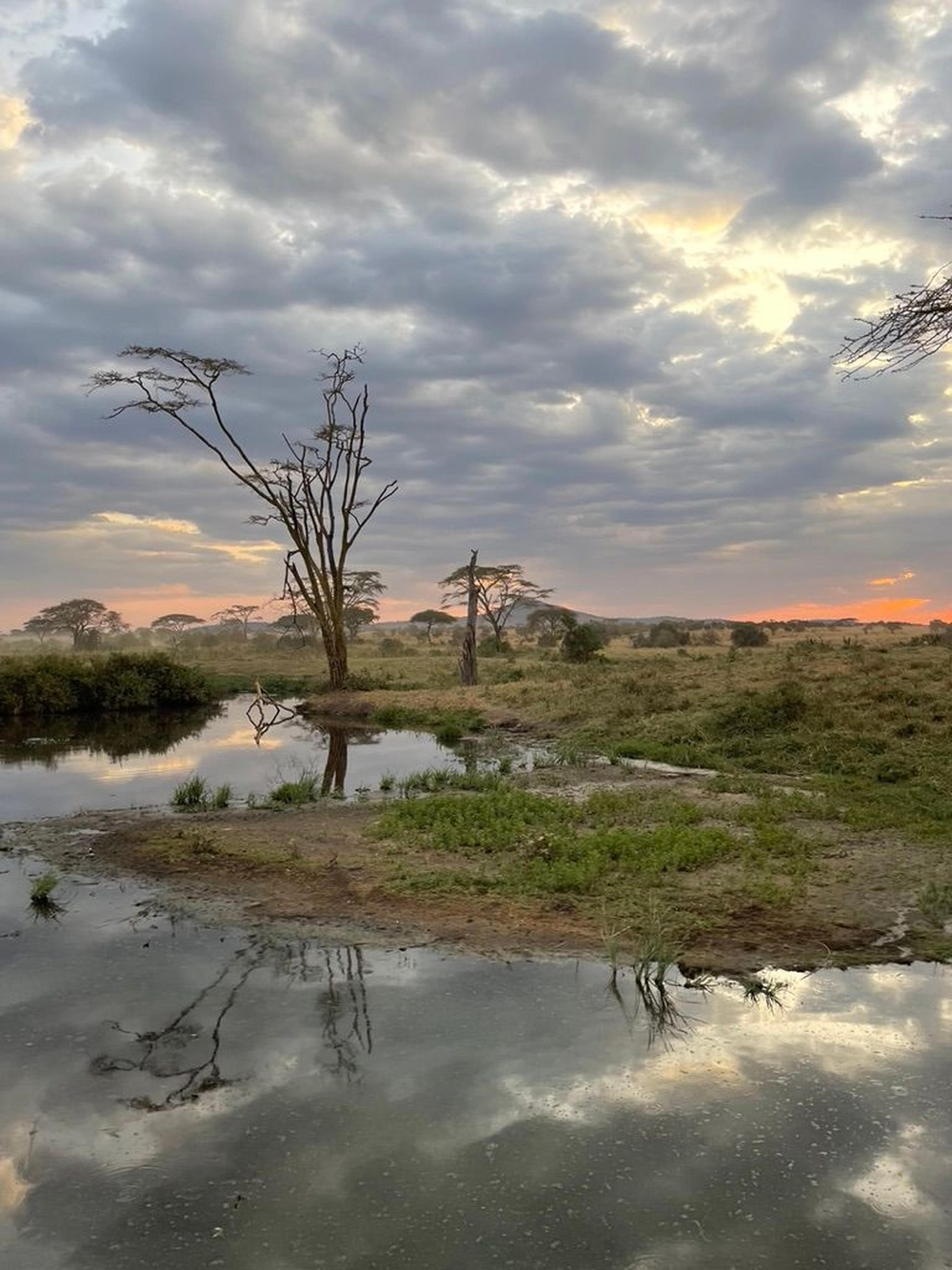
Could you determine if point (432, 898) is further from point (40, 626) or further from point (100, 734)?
point (40, 626)

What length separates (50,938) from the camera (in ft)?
25.8

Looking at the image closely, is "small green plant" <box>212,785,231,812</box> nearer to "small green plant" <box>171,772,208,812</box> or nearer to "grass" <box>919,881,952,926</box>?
"small green plant" <box>171,772,208,812</box>

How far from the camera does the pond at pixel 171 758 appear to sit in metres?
15.3

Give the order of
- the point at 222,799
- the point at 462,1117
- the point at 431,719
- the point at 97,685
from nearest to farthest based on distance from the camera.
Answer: the point at 462,1117
the point at 222,799
the point at 431,719
the point at 97,685

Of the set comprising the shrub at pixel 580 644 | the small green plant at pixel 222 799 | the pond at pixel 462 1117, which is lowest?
the pond at pixel 462 1117

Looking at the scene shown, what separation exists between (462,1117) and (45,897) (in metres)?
5.71

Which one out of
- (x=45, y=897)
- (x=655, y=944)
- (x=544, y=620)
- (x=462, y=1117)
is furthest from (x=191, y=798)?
(x=544, y=620)

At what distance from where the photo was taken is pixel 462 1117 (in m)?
4.86

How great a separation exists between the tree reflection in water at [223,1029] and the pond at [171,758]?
768cm

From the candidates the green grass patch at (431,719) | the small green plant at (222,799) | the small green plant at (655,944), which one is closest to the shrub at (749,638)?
the green grass patch at (431,719)

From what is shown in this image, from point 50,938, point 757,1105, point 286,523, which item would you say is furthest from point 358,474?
point 757,1105

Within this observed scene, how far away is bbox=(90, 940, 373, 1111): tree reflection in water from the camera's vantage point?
527 centimetres

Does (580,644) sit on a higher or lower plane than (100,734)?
higher

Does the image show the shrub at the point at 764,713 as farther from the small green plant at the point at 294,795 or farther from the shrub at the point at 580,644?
the shrub at the point at 580,644
